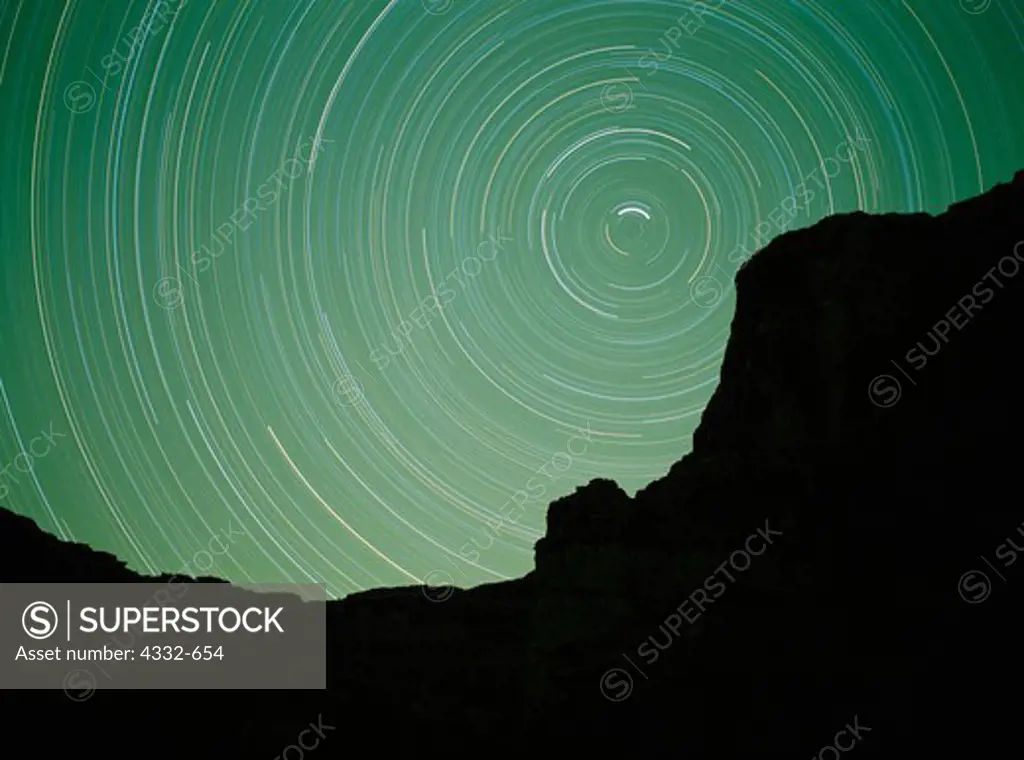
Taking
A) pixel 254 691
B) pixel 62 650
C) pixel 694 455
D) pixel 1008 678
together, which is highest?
pixel 694 455

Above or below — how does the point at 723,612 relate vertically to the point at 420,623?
below

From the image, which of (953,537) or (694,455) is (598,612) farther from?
(953,537)

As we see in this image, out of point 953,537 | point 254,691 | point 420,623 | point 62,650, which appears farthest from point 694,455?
point 62,650

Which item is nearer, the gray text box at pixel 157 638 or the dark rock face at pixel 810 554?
the dark rock face at pixel 810 554

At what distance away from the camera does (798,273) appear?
23.3 m

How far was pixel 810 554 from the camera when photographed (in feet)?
68.0

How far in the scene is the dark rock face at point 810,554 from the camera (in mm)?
18312

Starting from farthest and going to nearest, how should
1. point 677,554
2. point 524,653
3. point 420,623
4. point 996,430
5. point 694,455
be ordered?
point 420,623 → point 524,653 → point 694,455 → point 677,554 → point 996,430

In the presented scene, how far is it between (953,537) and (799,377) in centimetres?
612

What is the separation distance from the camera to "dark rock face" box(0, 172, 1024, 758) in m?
18.3

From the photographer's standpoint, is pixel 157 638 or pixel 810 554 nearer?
pixel 810 554

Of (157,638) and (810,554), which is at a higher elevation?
(157,638)

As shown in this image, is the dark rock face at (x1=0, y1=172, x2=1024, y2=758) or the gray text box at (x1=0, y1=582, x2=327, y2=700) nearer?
the dark rock face at (x1=0, y1=172, x2=1024, y2=758)

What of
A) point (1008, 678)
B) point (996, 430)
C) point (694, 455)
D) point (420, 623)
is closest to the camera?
point (1008, 678)
